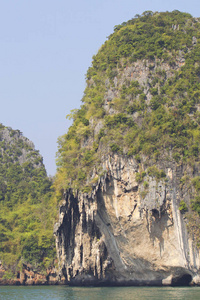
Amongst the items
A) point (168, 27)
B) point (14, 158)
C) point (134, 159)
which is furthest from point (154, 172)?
point (14, 158)

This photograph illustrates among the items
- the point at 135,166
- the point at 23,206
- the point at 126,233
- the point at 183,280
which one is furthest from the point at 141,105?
the point at 23,206

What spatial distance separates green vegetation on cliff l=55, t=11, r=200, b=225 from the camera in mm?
32812

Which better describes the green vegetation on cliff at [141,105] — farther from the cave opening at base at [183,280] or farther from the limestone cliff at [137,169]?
the cave opening at base at [183,280]

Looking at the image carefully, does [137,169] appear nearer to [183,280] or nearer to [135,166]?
[135,166]

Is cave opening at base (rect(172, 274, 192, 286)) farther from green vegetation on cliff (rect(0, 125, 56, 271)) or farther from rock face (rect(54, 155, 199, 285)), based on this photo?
green vegetation on cliff (rect(0, 125, 56, 271))

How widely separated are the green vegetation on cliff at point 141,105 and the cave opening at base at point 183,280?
4.45 metres

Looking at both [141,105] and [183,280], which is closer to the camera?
[183,280]

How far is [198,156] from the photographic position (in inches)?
1262

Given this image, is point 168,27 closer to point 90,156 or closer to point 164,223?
point 90,156

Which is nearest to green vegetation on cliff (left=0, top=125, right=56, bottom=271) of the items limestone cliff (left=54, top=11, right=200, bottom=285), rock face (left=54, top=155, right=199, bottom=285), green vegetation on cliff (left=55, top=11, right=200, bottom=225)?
limestone cliff (left=54, top=11, right=200, bottom=285)

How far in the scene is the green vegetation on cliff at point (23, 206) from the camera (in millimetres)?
45188

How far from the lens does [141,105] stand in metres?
35.2

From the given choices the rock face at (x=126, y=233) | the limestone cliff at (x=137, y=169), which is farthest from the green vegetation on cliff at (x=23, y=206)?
the rock face at (x=126, y=233)

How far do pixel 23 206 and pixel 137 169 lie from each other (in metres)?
26.2
